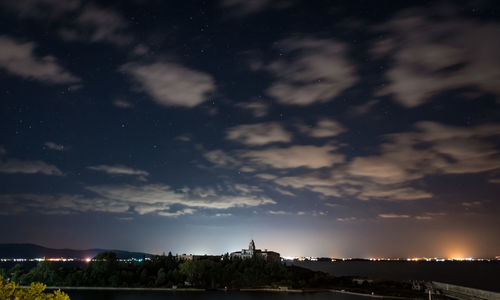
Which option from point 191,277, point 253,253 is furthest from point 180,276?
point 253,253

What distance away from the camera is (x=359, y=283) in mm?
121500

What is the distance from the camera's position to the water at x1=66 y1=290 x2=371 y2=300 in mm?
102000

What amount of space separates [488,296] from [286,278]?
58446 mm

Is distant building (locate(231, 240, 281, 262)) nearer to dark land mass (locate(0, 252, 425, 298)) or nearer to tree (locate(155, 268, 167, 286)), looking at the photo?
dark land mass (locate(0, 252, 425, 298))

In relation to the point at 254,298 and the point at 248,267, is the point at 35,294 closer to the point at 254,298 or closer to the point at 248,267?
the point at 254,298

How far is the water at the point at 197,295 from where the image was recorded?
102m

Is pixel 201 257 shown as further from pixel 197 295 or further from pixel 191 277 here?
pixel 197 295

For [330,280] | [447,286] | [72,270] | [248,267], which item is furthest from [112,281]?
[447,286]

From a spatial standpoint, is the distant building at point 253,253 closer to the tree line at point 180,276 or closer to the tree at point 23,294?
the tree line at point 180,276

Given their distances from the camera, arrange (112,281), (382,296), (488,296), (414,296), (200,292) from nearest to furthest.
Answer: (488,296)
(414,296)
(382,296)
(200,292)
(112,281)

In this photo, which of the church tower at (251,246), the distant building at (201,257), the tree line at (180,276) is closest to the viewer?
the tree line at (180,276)

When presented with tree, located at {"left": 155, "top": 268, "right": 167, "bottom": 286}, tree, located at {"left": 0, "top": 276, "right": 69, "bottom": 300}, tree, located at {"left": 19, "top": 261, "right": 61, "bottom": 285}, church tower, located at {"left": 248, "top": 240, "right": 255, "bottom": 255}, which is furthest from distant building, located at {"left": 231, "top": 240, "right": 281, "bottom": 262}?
tree, located at {"left": 0, "top": 276, "right": 69, "bottom": 300}

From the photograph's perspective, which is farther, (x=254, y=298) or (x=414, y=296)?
(x=254, y=298)

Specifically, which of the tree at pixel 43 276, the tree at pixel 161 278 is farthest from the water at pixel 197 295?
the tree at pixel 43 276
